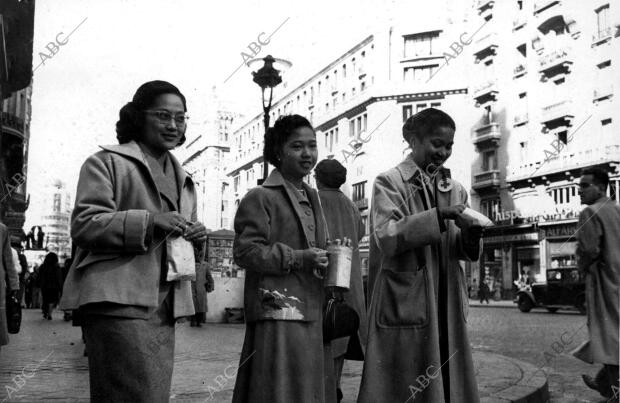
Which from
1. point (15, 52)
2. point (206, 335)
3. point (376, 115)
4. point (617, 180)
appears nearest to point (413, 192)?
point (206, 335)

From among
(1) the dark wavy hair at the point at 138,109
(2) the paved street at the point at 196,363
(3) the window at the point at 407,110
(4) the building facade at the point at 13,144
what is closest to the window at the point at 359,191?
(3) the window at the point at 407,110

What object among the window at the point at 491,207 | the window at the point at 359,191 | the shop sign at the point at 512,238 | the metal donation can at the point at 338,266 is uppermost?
the window at the point at 359,191

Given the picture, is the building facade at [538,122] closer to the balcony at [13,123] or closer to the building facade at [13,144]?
the building facade at [13,144]

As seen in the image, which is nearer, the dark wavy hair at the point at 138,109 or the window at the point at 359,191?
the dark wavy hair at the point at 138,109

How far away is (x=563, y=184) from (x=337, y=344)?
3110 cm

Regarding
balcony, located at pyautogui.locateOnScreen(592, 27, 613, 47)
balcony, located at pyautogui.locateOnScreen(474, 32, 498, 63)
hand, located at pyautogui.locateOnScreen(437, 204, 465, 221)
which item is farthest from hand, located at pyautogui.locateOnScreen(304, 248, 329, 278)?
balcony, located at pyautogui.locateOnScreen(474, 32, 498, 63)

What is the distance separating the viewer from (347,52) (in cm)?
4459

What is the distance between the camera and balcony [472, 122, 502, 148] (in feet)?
126

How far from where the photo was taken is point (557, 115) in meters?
31.6

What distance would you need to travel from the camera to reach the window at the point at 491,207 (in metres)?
38.8

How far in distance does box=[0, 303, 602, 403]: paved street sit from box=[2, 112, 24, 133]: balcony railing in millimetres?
19434

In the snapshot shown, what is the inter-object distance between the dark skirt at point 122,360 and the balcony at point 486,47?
125 feet

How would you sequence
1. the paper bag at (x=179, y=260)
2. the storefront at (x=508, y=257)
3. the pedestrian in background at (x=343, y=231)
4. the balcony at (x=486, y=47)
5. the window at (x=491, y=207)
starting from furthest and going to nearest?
the window at (x=491, y=207) → the balcony at (x=486, y=47) → the storefront at (x=508, y=257) → the pedestrian in background at (x=343, y=231) → the paper bag at (x=179, y=260)

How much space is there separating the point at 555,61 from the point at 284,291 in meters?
31.5
